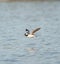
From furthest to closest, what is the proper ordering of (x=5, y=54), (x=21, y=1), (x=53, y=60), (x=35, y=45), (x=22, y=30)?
(x=21, y=1) < (x=22, y=30) < (x=35, y=45) < (x=5, y=54) < (x=53, y=60)

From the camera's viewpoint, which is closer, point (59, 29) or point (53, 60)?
point (53, 60)

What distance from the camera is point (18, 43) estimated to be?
642 inches

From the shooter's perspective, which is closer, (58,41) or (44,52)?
(44,52)

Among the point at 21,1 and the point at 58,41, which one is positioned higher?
the point at 21,1

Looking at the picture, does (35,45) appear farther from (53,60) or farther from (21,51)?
(53,60)

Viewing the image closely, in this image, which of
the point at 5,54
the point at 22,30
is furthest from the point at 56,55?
the point at 22,30

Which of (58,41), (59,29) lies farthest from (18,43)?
(59,29)

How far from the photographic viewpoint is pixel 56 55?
13.7 m

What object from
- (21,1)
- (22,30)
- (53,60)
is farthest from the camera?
(21,1)

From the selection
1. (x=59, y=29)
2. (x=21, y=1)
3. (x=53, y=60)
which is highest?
(x=21, y=1)

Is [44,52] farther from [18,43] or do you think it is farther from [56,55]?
[18,43]

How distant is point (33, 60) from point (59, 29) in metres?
8.31

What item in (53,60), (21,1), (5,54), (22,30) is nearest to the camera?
(53,60)

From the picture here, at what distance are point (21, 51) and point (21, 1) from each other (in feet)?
110
